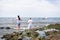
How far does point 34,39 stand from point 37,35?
890 mm

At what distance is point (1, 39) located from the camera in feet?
102

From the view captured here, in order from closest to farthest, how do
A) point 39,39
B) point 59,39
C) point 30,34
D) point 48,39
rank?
point 59,39
point 48,39
point 39,39
point 30,34

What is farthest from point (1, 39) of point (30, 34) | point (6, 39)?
point (30, 34)

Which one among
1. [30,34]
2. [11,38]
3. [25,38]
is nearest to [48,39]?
[25,38]

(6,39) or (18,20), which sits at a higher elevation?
(18,20)

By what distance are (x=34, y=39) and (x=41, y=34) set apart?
1108mm

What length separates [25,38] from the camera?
976 inches

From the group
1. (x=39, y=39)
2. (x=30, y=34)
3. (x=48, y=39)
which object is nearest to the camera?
(x=48, y=39)

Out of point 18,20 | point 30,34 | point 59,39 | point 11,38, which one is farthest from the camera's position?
point 18,20

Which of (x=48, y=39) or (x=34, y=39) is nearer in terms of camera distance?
(x=48, y=39)

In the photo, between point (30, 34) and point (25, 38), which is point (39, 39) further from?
point (30, 34)

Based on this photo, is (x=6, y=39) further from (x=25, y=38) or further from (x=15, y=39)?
(x=25, y=38)

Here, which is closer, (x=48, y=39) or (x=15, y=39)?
(x=48, y=39)

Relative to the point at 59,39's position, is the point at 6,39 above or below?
below
